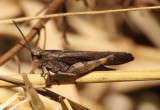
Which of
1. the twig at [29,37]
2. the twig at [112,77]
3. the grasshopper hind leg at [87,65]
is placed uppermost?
the twig at [29,37]

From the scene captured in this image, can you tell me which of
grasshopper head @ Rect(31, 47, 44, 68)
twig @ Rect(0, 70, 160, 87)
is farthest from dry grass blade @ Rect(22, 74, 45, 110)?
grasshopper head @ Rect(31, 47, 44, 68)

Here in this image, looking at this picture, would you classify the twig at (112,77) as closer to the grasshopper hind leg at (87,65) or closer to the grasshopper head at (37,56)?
the grasshopper hind leg at (87,65)

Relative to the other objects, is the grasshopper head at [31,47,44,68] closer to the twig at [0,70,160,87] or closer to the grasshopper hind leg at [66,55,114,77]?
the grasshopper hind leg at [66,55,114,77]

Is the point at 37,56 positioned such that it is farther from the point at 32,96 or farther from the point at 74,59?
the point at 32,96

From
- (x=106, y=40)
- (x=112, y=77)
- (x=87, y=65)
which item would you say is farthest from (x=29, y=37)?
(x=106, y=40)

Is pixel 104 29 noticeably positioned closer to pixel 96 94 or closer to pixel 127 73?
pixel 96 94

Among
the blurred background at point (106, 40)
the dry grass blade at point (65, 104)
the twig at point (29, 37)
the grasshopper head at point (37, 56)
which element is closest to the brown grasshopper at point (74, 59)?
the grasshopper head at point (37, 56)

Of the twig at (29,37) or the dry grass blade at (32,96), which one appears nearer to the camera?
the dry grass blade at (32,96)
